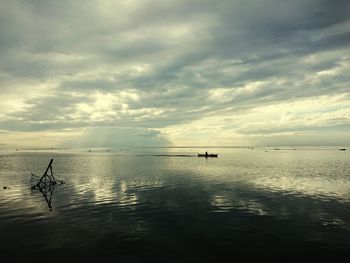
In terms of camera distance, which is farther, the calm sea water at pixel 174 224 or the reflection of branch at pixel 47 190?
the reflection of branch at pixel 47 190

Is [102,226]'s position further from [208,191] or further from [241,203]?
[208,191]

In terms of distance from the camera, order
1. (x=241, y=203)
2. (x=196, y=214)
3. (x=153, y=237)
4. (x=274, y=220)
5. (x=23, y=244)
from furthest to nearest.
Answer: (x=241, y=203) → (x=196, y=214) → (x=274, y=220) → (x=153, y=237) → (x=23, y=244)

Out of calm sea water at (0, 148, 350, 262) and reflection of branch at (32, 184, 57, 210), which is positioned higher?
reflection of branch at (32, 184, 57, 210)

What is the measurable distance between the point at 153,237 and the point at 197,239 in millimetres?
4158

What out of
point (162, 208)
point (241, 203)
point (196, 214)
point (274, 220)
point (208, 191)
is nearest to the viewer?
point (274, 220)

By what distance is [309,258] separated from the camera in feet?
71.8

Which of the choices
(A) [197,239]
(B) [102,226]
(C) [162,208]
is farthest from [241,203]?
(B) [102,226]

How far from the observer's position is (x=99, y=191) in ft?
171

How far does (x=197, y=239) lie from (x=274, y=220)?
1120cm

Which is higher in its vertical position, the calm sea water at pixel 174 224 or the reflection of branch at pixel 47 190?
the reflection of branch at pixel 47 190

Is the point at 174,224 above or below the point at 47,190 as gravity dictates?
below

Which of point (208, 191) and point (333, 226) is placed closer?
point (333, 226)

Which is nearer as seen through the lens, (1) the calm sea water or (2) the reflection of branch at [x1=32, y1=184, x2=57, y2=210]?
(1) the calm sea water

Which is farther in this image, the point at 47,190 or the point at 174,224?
the point at 47,190
